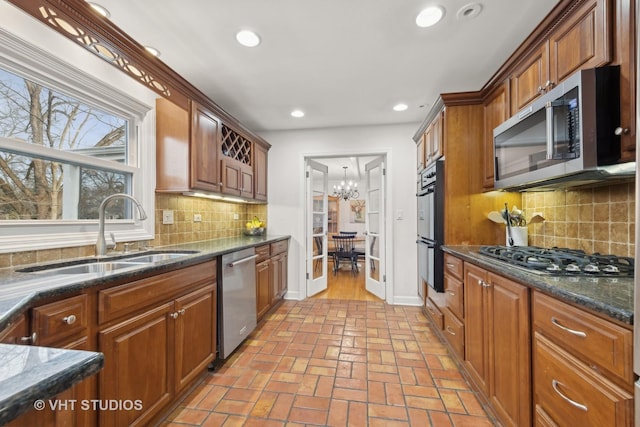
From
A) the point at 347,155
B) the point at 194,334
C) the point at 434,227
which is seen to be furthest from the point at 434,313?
the point at 347,155

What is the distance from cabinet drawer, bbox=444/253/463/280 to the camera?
74.2 inches

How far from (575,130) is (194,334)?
2359 millimetres

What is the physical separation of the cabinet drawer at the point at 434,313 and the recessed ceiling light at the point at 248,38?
2675 millimetres

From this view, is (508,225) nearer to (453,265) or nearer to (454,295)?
(453,265)

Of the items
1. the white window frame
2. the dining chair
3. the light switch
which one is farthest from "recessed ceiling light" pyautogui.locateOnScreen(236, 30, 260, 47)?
the dining chair

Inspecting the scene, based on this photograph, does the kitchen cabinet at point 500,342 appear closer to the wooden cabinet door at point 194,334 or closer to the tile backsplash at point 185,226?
the wooden cabinet door at point 194,334

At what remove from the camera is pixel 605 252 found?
4.83 ft

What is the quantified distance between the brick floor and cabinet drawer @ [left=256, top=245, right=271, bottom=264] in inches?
27.9

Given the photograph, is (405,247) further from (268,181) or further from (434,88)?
(268,181)

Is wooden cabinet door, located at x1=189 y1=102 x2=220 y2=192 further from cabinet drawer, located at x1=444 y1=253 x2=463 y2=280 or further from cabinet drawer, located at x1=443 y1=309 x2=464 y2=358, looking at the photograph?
cabinet drawer, located at x1=443 y1=309 x2=464 y2=358

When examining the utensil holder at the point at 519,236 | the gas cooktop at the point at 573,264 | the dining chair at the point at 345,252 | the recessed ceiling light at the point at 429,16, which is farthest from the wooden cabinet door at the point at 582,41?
the dining chair at the point at 345,252

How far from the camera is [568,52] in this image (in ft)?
4.41

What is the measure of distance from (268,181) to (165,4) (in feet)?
7.75

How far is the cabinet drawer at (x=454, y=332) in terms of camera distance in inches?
72.6
